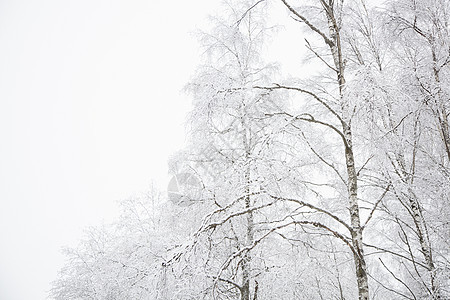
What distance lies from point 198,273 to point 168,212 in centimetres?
366

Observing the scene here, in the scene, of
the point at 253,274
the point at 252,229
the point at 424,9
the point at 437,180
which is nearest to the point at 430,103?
the point at 437,180

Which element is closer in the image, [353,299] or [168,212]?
[168,212]

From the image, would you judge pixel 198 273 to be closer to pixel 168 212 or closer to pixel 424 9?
pixel 168 212

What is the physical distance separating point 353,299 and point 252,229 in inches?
286

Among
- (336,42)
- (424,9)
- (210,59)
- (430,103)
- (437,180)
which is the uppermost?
(210,59)

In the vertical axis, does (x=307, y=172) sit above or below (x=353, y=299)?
above

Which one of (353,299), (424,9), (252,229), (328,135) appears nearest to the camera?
(424,9)

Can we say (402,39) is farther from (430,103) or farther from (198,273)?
(198,273)

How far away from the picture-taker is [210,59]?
21.7ft

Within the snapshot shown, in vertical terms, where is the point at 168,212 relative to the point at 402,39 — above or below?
below

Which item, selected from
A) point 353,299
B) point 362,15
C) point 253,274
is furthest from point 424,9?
point 353,299

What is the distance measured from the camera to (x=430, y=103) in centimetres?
421

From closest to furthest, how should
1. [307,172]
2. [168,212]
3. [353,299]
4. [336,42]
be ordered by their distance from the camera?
[336,42] < [307,172] < [168,212] < [353,299]

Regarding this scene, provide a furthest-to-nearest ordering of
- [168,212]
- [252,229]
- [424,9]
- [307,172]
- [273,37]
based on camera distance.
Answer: [273,37]
[168,212]
[252,229]
[307,172]
[424,9]
